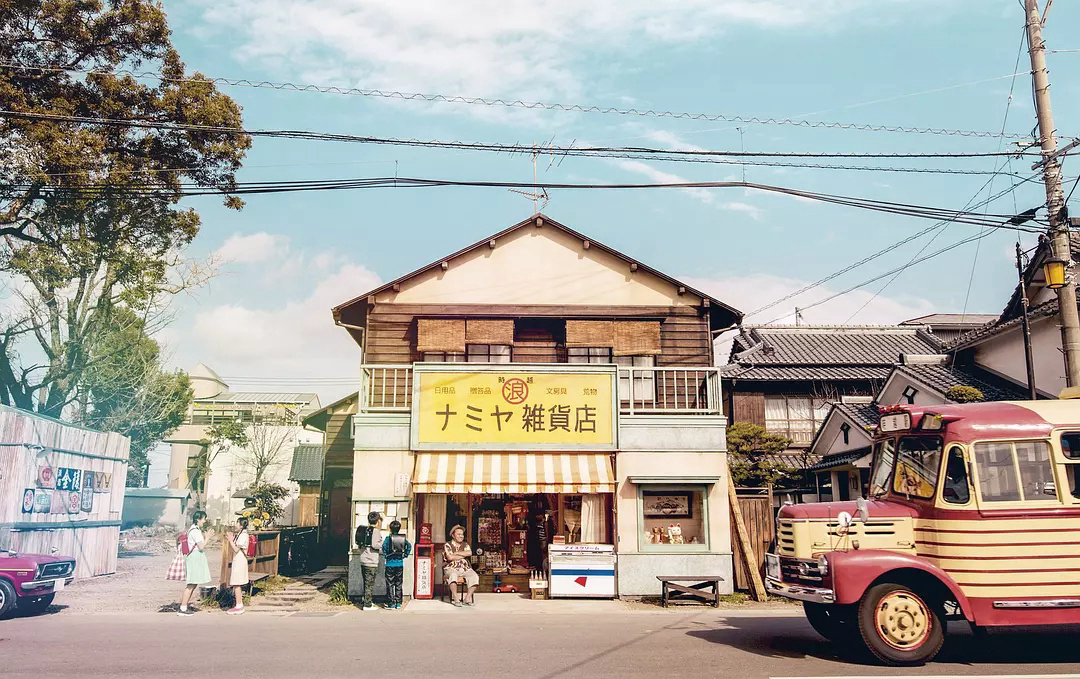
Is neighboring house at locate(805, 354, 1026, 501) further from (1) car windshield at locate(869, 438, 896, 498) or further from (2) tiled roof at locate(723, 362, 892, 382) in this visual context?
(1) car windshield at locate(869, 438, 896, 498)

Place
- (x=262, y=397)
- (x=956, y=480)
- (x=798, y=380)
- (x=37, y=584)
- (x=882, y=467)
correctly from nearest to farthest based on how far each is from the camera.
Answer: (x=956, y=480), (x=882, y=467), (x=37, y=584), (x=798, y=380), (x=262, y=397)

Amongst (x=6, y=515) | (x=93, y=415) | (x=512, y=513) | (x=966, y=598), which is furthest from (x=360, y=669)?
(x=93, y=415)

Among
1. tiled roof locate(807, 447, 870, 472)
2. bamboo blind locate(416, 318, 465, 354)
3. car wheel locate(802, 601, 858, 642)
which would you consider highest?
bamboo blind locate(416, 318, 465, 354)

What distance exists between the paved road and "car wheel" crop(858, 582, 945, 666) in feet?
0.69

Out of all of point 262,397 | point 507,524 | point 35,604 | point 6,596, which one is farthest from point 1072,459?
point 262,397

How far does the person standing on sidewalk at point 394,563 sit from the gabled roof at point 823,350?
17241mm

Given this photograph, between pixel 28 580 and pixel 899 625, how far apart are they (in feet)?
46.9

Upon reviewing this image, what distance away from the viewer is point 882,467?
1092 cm

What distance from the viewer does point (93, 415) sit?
2888cm

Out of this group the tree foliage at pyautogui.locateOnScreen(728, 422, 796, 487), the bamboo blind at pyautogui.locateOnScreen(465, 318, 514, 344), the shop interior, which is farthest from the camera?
the tree foliage at pyautogui.locateOnScreen(728, 422, 796, 487)

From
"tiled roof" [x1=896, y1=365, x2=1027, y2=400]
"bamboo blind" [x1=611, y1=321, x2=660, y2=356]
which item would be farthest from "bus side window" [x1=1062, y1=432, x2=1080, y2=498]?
"tiled roof" [x1=896, y1=365, x2=1027, y2=400]

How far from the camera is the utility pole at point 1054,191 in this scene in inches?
466

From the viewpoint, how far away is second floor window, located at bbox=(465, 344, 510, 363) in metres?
20.1

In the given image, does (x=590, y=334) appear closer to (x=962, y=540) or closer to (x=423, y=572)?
(x=423, y=572)
